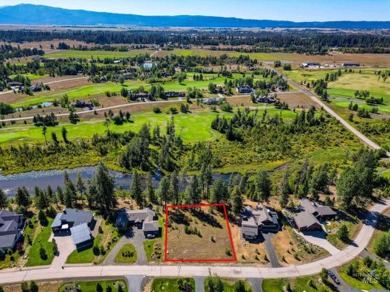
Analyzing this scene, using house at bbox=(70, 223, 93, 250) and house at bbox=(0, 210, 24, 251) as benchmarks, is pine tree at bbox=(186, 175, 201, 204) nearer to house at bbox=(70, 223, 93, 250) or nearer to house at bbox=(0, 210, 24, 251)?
house at bbox=(70, 223, 93, 250)

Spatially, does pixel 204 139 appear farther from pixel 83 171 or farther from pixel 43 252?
pixel 43 252

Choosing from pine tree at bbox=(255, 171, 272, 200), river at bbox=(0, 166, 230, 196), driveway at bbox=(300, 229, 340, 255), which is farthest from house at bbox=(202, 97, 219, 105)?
driveway at bbox=(300, 229, 340, 255)

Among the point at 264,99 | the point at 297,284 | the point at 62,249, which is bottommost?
the point at 62,249

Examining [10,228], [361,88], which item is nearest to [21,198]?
[10,228]

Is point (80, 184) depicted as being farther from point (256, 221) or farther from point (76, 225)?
point (256, 221)

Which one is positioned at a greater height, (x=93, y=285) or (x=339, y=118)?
(x=339, y=118)

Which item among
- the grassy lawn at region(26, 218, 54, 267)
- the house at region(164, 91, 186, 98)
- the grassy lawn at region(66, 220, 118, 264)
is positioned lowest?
the grassy lawn at region(26, 218, 54, 267)
